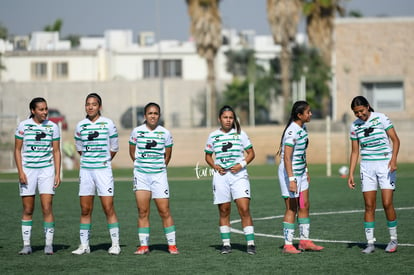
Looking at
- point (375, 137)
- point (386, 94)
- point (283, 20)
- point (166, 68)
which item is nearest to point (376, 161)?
point (375, 137)

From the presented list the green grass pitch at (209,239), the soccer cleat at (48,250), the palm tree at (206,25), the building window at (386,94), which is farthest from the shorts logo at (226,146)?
the palm tree at (206,25)

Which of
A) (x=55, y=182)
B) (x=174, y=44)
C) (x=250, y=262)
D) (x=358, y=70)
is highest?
(x=174, y=44)

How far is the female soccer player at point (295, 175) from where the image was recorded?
13.7m

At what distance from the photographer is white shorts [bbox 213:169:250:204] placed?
13766 millimetres

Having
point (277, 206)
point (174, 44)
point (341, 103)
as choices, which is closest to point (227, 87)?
point (341, 103)

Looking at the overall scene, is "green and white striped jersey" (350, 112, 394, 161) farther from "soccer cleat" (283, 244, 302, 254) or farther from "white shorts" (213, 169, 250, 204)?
"white shorts" (213, 169, 250, 204)

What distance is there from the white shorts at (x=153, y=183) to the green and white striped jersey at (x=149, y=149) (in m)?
0.06

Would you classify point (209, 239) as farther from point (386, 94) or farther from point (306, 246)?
point (386, 94)

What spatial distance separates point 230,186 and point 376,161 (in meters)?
2.06

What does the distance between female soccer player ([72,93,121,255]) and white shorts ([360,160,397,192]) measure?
3541mm

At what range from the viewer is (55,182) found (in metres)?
14.0

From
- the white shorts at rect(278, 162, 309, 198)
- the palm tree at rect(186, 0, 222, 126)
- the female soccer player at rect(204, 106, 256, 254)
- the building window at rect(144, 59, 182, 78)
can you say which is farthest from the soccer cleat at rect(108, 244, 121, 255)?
the building window at rect(144, 59, 182, 78)

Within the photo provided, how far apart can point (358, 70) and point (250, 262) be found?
36.1 m

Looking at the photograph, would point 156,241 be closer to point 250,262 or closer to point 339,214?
point 250,262
